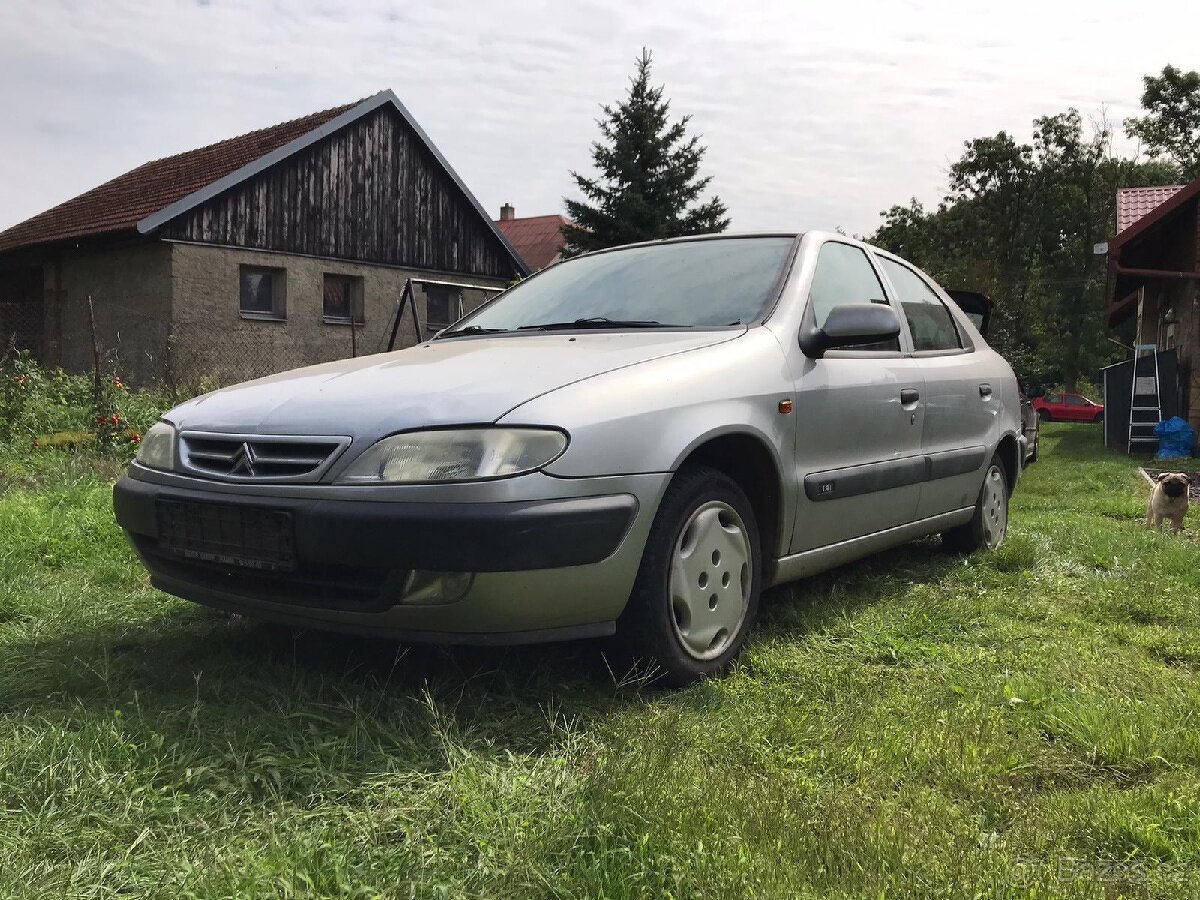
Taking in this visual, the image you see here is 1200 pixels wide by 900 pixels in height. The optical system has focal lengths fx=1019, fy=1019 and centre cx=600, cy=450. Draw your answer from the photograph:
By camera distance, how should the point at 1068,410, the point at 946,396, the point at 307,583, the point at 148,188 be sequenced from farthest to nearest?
the point at 1068,410
the point at 148,188
the point at 946,396
the point at 307,583

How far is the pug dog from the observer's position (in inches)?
282

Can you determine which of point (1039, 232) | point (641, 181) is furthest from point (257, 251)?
point (1039, 232)

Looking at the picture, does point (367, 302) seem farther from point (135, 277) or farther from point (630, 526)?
point (630, 526)

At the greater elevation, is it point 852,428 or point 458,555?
point 852,428

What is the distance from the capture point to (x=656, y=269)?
3949 mm

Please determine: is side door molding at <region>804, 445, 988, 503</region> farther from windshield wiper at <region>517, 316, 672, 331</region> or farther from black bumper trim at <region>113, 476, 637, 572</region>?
black bumper trim at <region>113, 476, 637, 572</region>

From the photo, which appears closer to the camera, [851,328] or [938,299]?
[851,328]

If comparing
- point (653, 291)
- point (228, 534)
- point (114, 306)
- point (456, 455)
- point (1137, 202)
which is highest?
point (1137, 202)

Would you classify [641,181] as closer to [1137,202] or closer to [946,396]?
[1137,202]

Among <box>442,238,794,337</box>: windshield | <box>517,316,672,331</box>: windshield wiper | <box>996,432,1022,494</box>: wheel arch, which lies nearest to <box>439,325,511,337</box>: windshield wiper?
<box>442,238,794,337</box>: windshield

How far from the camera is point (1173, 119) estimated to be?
4141 cm

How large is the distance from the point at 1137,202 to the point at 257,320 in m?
17.4

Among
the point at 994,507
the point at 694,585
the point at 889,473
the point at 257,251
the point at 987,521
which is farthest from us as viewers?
the point at 257,251

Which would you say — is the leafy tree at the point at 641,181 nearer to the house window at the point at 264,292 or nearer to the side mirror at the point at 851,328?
the house window at the point at 264,292
